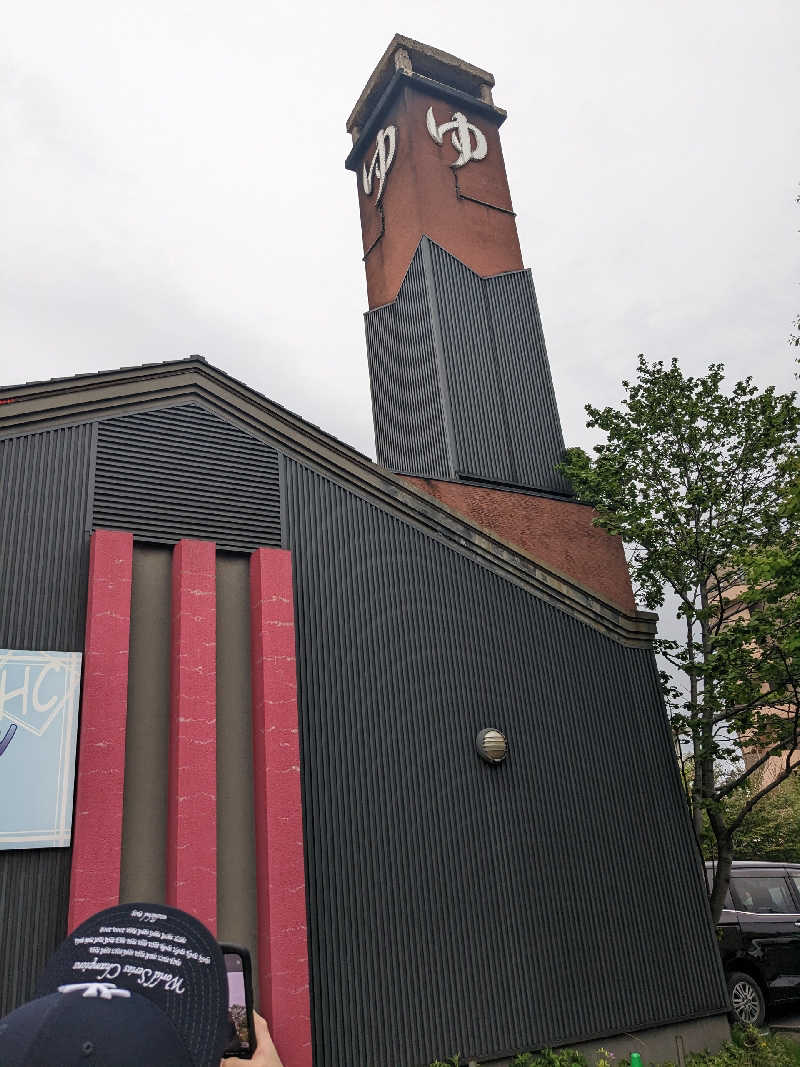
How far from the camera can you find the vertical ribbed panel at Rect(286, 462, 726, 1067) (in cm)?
966

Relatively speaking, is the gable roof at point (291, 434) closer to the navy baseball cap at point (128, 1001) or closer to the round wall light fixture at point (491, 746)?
the round wall light fixture at point (491, 746)

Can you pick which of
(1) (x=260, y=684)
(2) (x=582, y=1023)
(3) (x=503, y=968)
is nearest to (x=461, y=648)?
(1) (x=260, y=684)

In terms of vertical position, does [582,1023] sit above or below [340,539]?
below

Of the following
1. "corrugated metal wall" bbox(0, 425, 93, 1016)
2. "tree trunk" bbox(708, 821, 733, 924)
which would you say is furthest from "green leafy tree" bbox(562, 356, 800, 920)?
"corrugated metal wall" bbox(0, 425, 93, 1016)

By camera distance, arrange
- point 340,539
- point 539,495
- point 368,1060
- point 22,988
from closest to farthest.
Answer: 1. point 22,988
2. point 368,1060
3. point 340,539
4. point 539,495

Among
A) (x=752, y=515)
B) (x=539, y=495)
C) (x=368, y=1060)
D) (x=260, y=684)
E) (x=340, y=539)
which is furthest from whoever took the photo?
(x=539, y=495)

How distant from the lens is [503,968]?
10.3 m

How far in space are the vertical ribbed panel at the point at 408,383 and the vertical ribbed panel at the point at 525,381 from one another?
6.12 feet

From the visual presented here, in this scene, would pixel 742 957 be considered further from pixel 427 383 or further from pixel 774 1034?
pixel 427 383

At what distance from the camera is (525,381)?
2084 cm

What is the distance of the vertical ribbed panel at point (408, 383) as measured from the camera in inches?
770

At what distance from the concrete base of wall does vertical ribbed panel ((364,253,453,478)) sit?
11.4 m

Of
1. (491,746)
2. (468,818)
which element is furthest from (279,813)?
(491,746)

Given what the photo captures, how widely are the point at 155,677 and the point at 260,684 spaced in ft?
4.05
